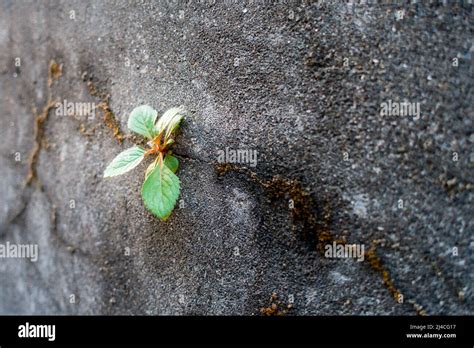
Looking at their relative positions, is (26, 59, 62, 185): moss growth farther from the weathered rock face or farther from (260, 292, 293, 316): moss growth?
(260, 292, 293, 316): moss growth

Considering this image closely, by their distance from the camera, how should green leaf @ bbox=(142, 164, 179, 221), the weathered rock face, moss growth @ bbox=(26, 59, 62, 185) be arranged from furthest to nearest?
moss growth @ bbox=(26, 59, 62, 185) < green leaf @ bbox=(142, 164, 179, 221) < the weathered rock face

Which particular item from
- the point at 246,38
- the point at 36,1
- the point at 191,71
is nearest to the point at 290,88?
the point at 246,38

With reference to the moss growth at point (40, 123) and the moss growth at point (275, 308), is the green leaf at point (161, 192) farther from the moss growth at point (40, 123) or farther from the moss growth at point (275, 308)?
the moss growth at point (40, 123)

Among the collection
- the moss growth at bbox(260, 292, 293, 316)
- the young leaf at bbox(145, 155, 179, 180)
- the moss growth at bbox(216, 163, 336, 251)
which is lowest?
the moss growth at bbox(260, 292, 293, 316)

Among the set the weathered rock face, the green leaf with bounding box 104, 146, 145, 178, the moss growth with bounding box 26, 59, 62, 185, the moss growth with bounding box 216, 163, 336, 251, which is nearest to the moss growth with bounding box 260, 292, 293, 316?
the weathered rock face

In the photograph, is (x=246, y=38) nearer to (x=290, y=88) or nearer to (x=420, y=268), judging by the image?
(x=290, y=88)

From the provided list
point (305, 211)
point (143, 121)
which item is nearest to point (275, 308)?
point (305, 211)

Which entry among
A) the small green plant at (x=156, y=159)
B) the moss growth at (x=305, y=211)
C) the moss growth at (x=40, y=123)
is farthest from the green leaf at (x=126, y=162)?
the moss growth at (x=40, y=123)
